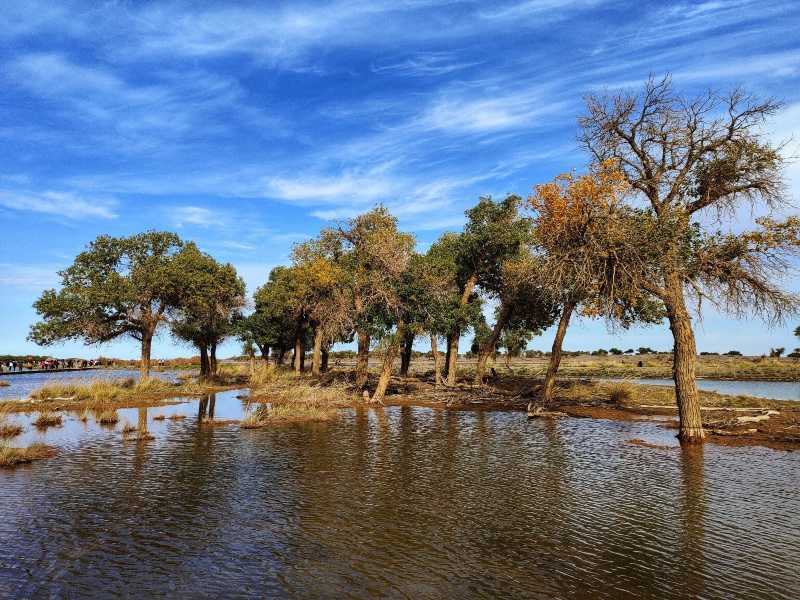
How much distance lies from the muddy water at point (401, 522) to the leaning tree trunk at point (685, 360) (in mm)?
1541

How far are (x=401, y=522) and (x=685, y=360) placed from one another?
14.0 meters

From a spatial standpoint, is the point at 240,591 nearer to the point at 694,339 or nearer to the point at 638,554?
the point at 638,554

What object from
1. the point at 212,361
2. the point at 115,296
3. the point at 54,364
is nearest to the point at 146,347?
the point at 115,296

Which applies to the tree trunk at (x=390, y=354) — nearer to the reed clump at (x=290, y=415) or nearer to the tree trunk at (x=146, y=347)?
the reed clump at (x=290, y=415)

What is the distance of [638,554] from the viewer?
9336 mm

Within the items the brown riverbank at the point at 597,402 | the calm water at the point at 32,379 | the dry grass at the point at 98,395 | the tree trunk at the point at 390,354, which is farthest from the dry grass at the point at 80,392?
the tree trunk at the point at 390,354

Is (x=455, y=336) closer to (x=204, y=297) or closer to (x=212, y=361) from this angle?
(x=204, y=297)

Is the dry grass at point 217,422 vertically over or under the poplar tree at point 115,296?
under

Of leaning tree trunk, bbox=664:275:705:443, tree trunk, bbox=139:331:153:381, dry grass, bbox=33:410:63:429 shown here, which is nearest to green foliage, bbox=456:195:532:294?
leaning tree trunk, bbox=664:275:705:443

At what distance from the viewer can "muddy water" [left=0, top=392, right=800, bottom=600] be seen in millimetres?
8320

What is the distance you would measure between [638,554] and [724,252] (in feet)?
47.8

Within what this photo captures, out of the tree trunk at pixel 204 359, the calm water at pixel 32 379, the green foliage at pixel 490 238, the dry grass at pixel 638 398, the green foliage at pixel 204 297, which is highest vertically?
the green foliage at pixel 490 238

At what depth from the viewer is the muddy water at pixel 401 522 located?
8.32 metres

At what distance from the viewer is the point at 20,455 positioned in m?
16.6
